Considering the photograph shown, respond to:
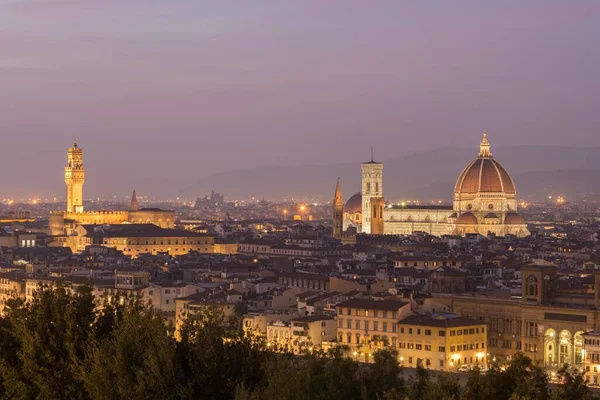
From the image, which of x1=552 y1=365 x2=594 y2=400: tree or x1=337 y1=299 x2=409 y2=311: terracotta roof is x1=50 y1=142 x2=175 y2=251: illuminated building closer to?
x1=337 y1=299 x2=409 y2=311: terracotta roof

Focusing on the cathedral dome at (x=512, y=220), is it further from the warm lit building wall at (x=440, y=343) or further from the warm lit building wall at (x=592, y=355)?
the warm lit building wall at (x=592, y=355)

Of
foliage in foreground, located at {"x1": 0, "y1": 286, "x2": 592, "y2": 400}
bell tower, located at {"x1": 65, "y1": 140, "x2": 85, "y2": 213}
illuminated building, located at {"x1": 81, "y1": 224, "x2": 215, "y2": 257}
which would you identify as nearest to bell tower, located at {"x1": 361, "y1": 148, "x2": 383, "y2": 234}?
bell tower, located at {"x1": 65, "y1": 140, "x2": 85, "y2": 213}

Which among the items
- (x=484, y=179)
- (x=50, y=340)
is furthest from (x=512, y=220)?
(x=50, y=340)

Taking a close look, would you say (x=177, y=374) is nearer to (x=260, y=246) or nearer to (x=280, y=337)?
(x=280, y=337)

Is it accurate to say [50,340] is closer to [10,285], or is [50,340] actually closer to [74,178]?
[10,285]

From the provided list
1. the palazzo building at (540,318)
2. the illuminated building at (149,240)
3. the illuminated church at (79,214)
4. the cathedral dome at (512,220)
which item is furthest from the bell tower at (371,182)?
the palazzo building at (540,318)

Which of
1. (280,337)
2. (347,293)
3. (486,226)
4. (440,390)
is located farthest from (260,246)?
(440,390)
